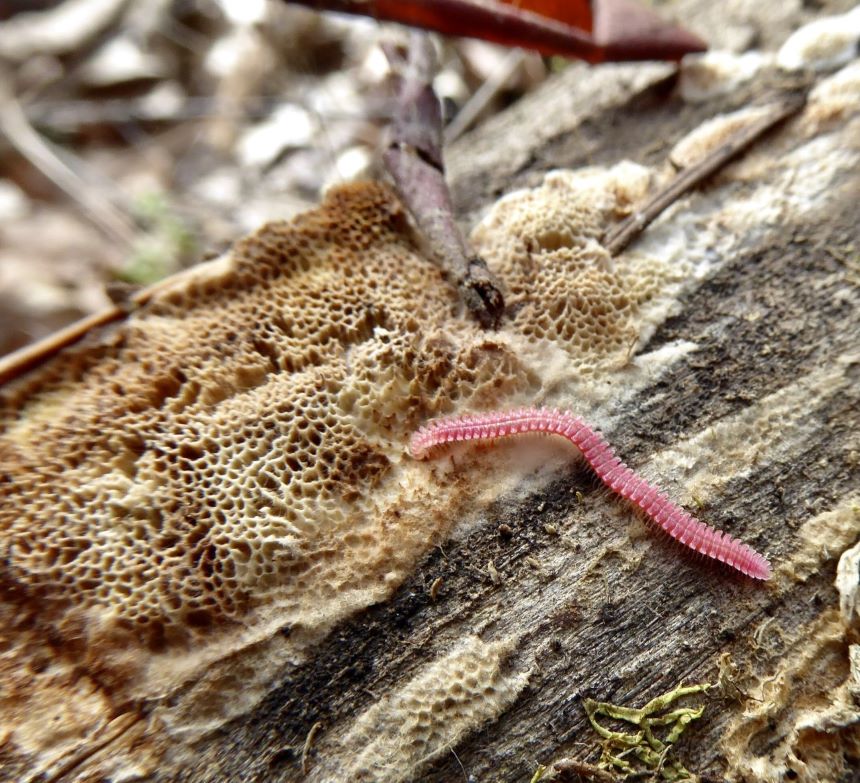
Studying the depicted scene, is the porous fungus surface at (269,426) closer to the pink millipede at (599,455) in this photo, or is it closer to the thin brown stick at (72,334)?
the thin brown stick at (72,334)

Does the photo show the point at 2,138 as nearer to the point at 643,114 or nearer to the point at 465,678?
the point at 643,114

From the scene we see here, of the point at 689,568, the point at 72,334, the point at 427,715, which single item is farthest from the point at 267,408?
A: the point at 689,568

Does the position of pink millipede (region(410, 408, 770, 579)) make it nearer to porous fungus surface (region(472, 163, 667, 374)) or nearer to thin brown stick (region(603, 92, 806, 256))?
porous fungus surface (region(472, 163, 667, 374))

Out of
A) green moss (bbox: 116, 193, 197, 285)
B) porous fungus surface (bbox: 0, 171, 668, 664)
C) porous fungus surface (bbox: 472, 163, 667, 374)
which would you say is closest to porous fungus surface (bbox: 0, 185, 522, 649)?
porous fungus surface (bbox: 0, 171, 668, 664)

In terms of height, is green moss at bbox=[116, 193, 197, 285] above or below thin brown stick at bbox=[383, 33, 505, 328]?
above

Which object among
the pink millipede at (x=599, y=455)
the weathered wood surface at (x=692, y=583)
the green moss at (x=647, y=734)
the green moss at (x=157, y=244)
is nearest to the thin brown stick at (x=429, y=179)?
the pink millipede at (x=599, y=455)

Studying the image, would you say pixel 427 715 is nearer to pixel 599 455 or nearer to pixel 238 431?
pixel 599 455

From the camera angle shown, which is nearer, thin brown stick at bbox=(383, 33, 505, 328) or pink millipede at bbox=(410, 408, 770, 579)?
pink millipede at bbox=(410, 408, 770, 579)
